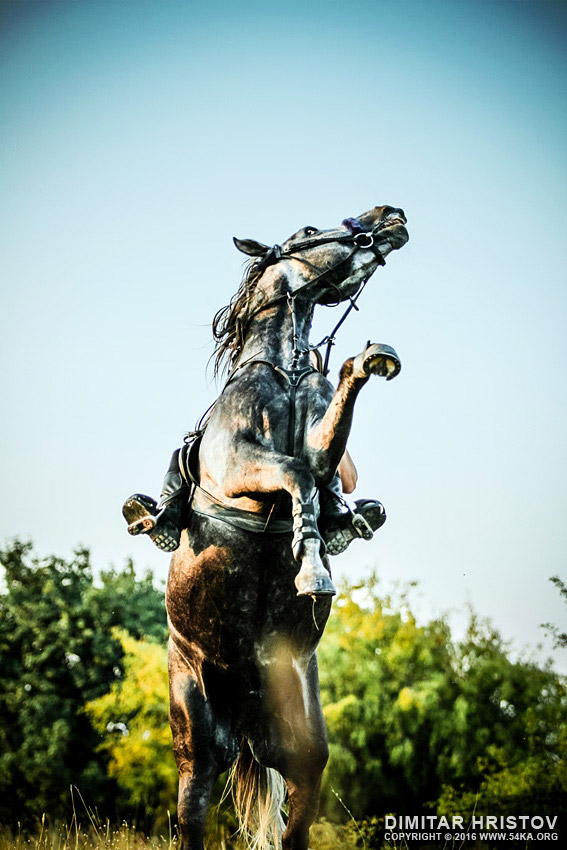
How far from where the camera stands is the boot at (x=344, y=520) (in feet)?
17.3

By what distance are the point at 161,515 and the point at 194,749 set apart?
1511 mm

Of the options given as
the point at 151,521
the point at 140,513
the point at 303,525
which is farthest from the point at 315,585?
the point at 140,513

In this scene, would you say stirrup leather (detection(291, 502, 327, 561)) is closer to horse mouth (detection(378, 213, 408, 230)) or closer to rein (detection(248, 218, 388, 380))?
rein (detection(248, 218, 388, 380))

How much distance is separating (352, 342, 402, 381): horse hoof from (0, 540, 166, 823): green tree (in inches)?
710

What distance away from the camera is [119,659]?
→ 76.3 feet

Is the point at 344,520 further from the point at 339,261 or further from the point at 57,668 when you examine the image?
the point at 57,668

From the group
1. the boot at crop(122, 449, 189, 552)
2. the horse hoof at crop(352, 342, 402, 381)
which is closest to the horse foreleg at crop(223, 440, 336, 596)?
the boot at crop(122, 449, 189, 552)

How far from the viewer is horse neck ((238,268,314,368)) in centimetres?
588

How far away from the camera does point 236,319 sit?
21.2ft

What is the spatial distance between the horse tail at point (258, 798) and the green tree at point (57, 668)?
15.3m

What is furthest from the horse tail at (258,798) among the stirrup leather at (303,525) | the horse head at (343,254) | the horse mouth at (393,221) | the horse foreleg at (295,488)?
the horse mouth at (393,221)

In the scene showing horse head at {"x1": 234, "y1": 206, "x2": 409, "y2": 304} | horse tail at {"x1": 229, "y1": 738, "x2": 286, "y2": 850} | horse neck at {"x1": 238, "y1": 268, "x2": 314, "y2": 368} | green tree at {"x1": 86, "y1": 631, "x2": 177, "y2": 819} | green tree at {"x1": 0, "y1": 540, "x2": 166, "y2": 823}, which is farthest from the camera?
green tree at {"x1": 0, "y1": 540, "x2": 166, "y2": 823}

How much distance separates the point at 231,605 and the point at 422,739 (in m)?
18.2

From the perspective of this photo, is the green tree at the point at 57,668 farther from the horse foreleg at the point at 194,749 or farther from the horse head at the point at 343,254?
the horse head at the point at 343,254
